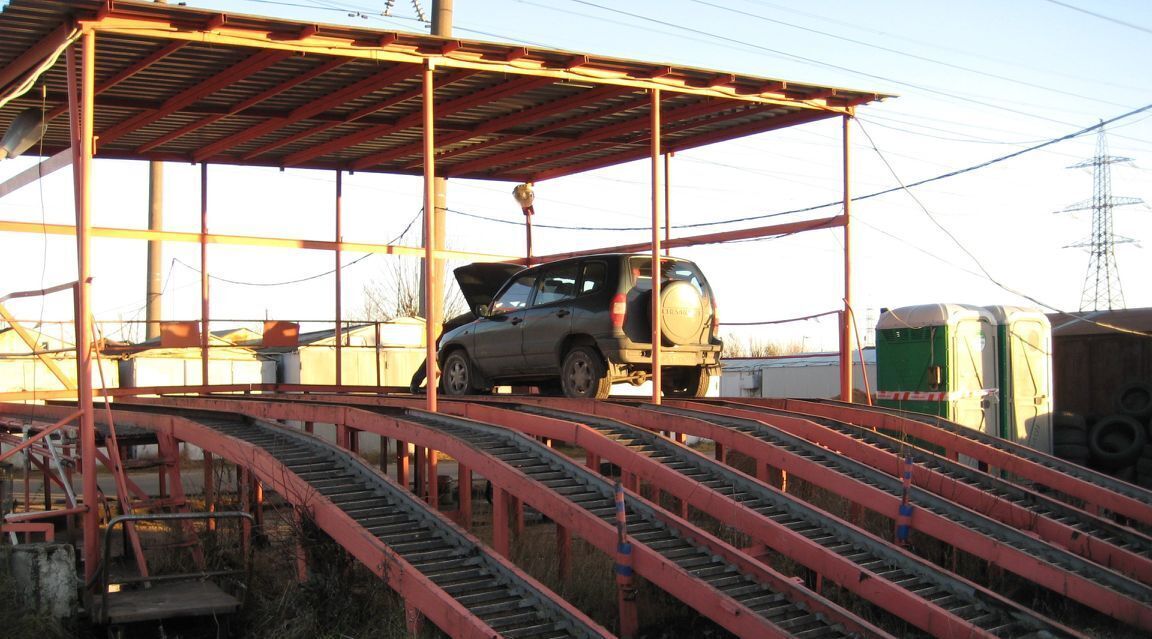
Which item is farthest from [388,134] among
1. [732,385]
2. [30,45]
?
[732,385]

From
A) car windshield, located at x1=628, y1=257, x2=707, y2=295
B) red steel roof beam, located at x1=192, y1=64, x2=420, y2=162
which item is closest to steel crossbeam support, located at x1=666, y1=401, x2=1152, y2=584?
car windshield, located at x1=628, y1=257, x2=707, y2=295

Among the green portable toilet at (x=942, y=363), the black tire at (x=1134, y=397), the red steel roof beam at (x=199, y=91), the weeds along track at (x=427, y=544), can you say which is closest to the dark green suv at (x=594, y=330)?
the green portable toilet at (x=942, y=363)

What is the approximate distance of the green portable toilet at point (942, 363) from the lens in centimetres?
1456

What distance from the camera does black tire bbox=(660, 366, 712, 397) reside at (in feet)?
44.8

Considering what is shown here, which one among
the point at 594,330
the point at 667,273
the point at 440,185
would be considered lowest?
the point at 594,330

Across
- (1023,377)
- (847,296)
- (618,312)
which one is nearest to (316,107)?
(618,312)

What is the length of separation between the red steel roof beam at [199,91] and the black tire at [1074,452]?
11.8 metres

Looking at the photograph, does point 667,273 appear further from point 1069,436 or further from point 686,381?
point 1069,436

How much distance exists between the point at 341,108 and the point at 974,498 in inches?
351

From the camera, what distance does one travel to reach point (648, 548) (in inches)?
316

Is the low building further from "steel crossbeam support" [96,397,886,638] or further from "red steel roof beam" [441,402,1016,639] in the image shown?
"steel crossbeam support" [96,397,886,638]

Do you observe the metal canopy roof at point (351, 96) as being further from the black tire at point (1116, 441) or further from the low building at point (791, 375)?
the low building at point (791, 375)

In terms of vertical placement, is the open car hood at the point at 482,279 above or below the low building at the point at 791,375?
above

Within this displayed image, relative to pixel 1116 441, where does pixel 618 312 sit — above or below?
above
